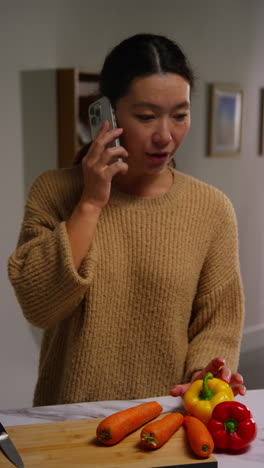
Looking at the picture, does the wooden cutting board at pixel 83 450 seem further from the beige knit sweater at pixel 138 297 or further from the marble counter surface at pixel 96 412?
the beige knit sweater at pixel 138 297

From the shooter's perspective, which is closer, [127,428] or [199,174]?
[127,428]

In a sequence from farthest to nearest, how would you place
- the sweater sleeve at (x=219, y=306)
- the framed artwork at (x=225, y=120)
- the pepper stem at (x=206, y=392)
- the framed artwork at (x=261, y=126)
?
the framed artwork at (x=261, y=126) < the framed artwork at (x=225, y=120) < the sweater sleeve at (x=219, y=306) < the pepper stem at (x=206, y=392)

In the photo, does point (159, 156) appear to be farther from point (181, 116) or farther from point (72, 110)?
point (72, 110)

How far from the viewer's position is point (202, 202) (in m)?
1.46

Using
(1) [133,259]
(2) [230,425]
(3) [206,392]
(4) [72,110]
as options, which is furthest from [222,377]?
(4) [72,110]

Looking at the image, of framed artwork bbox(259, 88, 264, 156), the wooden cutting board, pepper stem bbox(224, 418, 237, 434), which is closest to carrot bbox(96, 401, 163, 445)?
the wooden cutting board

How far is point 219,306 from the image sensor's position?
1412 mm

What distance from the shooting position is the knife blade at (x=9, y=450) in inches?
36.1

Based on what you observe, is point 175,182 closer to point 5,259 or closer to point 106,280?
point 106,280

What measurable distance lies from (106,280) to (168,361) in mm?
232

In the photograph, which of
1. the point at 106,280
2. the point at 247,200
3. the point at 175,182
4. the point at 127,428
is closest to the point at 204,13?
the point at 247,200

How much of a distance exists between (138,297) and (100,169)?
0.29 meters

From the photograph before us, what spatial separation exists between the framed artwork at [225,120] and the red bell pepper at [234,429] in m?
2.94

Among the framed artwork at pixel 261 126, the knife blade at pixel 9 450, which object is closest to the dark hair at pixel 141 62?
the knife blade at pixel 9 450
